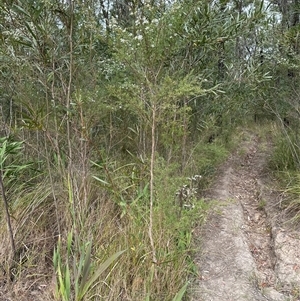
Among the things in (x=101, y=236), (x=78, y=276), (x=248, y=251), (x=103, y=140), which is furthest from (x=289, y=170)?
(x=78, y=276)

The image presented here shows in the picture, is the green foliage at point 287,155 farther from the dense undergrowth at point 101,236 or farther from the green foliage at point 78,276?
the green foliage at point 78,276

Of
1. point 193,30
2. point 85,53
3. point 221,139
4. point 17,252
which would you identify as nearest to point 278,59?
point 221,139

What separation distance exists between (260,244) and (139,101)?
215 centimetres

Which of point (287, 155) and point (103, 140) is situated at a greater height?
point (103, 140)

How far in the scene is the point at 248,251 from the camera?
3.02m

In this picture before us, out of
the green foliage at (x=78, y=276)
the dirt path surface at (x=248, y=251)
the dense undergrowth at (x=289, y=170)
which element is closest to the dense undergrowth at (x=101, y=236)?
the green foliage at (x=78, y=276)

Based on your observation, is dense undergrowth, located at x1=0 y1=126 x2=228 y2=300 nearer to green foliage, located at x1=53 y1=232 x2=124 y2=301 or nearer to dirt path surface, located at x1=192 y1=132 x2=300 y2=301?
green foliage, located at x1=53 y1=232 x2=124 y2=301

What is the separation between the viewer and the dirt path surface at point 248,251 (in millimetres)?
2504

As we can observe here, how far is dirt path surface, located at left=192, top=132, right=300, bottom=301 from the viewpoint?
250 cm

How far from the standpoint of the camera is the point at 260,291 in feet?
8.21

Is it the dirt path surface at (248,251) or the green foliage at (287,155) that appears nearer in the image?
the dirt path surface at (248,251)

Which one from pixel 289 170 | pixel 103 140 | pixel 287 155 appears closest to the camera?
pixel 103 140

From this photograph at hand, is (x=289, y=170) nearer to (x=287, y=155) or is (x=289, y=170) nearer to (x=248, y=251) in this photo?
(x=287, y=155)

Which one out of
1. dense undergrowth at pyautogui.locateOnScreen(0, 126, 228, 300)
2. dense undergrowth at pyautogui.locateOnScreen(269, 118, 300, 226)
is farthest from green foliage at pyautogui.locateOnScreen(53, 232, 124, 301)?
dense undergrowth at pyautogui.locateOnScreen(269, 118, 300, 226)
